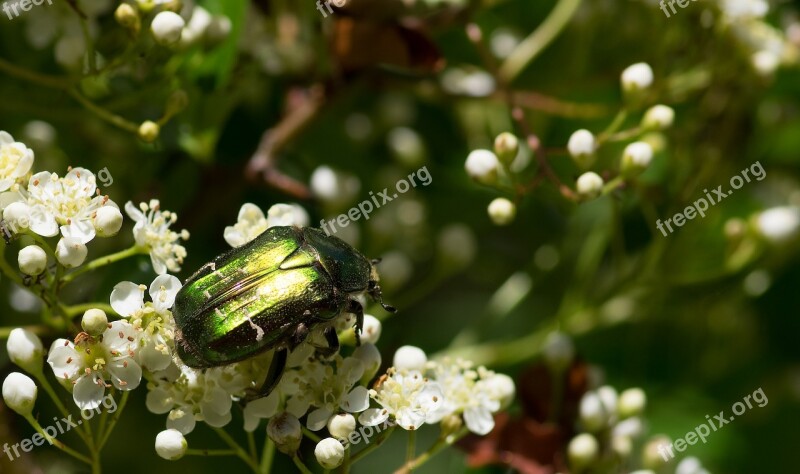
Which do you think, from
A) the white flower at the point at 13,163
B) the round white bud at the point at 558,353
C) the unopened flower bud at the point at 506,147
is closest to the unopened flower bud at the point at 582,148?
the unopened flower bud at the point at 506,147

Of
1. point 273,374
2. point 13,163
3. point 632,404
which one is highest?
point 13,163

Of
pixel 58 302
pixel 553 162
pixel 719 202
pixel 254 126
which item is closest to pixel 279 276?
pixel 58 302

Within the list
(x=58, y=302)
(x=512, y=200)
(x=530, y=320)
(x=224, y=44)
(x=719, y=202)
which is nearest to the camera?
(x=58, y=302)

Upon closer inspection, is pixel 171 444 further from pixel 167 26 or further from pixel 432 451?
pixel 167 26

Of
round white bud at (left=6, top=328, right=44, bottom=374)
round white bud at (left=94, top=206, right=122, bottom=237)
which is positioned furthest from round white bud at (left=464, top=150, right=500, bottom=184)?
round white bud at (left=6, top=328, right=44, bottom=374)

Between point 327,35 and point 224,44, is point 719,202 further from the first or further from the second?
point 224,44

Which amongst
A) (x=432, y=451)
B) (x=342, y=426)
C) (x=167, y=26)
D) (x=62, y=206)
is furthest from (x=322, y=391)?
(x=167, y=26)
